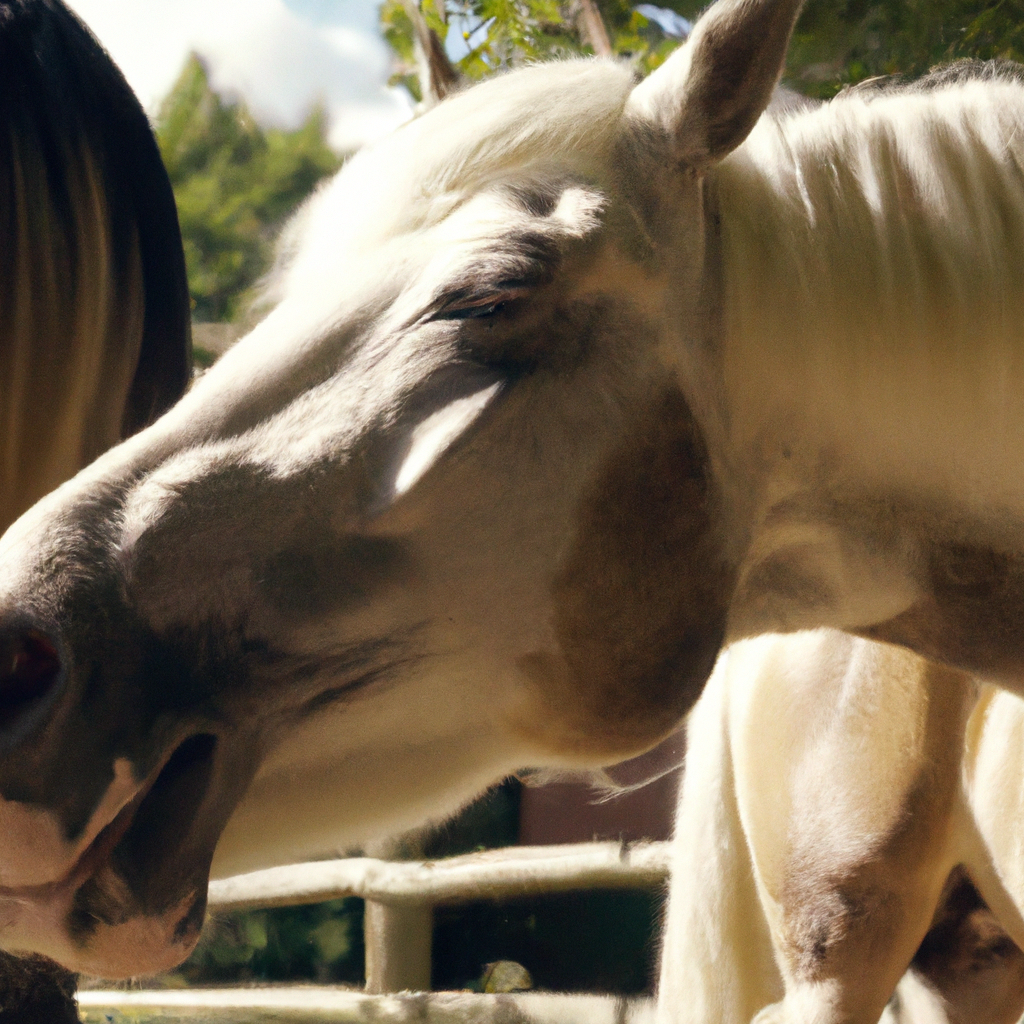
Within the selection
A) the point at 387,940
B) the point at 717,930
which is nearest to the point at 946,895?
the point at 717,930

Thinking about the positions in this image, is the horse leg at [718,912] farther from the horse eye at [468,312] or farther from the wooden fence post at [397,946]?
the wooden fence post at [397,946]

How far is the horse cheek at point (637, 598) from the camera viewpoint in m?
0.73

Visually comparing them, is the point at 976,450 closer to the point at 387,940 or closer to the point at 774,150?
the point at 774,150

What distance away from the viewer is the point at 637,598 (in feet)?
2.46

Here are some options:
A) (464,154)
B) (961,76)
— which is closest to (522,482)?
(464,154)

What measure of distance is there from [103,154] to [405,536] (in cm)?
74

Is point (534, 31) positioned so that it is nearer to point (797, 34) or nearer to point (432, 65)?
point (797, 34)

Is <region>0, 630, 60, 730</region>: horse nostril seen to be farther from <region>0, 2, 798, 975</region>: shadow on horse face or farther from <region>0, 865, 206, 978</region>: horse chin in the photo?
<region>0, 865, 206, 978</region>: horse chin

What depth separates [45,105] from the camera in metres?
1.10

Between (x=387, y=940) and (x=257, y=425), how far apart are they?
2463 mm

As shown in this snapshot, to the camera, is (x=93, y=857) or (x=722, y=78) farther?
(x=722, y=78)

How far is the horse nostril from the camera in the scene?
0.57 metres

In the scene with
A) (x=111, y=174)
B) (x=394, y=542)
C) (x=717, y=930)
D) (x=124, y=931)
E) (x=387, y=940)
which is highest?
(x=111, y=174)

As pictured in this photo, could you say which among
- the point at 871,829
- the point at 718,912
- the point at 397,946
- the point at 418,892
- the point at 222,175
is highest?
the point at 222,175
